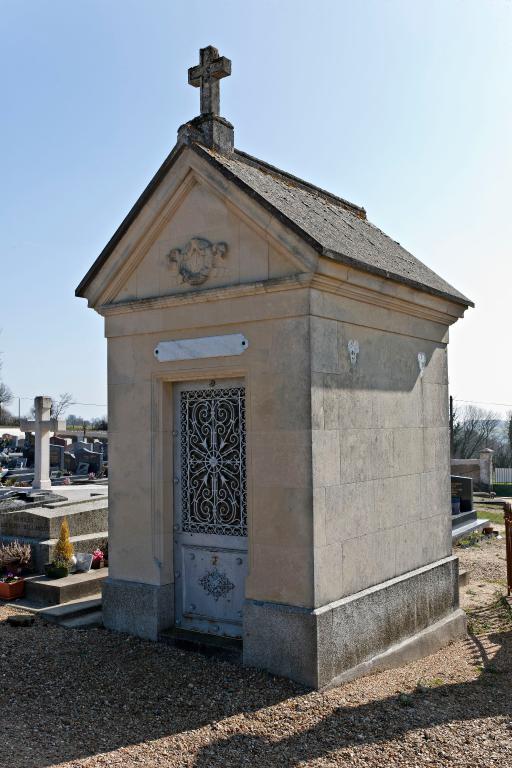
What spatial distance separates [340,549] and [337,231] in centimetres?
301

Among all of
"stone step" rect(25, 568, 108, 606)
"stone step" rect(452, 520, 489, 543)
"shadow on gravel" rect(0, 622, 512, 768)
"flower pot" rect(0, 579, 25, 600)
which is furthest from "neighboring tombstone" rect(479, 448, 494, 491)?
"flower pot" rect(0, 579, 25, 600)

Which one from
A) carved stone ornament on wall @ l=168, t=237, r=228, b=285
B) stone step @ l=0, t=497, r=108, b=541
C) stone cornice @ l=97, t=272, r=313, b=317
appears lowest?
stone step @ l=0, t=497, r=108, b=541

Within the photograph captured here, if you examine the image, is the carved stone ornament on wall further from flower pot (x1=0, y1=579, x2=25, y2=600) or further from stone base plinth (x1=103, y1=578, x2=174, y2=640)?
flower pot (x1=0, y1=579, x2=25, y2=600)

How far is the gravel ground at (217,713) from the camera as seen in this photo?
14.9 ft

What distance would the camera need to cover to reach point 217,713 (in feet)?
16.9

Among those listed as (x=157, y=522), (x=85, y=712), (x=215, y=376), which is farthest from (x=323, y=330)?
(x=85, y=712)

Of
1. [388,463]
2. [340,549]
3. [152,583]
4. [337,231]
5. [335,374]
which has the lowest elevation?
[152,583]

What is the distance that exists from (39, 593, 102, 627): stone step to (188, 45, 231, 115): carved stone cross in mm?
5391

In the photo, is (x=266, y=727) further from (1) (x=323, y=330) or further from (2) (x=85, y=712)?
(1) (x=323, y=330)

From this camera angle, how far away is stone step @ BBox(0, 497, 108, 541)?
9.39m

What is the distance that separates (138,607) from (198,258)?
3.40 m

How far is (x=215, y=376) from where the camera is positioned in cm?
650

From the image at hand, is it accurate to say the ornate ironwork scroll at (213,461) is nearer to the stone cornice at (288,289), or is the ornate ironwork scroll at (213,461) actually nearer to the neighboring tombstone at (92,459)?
the stone cornice at (288,289)

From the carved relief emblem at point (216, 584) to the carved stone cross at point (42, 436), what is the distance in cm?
1026
